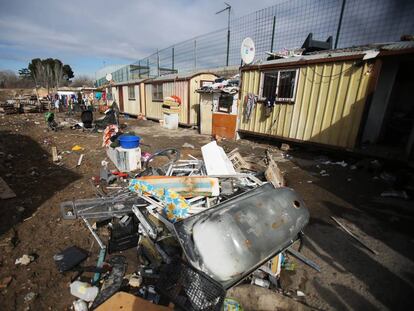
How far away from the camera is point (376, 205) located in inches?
159

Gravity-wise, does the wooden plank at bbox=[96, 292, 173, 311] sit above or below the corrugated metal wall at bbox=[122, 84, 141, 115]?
below

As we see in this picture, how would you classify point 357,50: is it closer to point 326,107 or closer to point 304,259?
point 326,107

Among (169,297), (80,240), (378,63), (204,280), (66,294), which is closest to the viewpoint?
(204,280)

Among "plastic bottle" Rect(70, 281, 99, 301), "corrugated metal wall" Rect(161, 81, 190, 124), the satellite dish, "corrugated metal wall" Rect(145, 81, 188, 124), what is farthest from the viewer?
"corrugated metal wall" Rect(145, 81, 188, 124)

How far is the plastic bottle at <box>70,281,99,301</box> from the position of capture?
215cm

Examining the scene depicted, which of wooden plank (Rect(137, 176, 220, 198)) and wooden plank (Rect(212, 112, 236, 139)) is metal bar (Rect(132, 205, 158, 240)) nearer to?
wooden plank (Rect(137, 176, 220, 198))

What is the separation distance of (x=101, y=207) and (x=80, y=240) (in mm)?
585

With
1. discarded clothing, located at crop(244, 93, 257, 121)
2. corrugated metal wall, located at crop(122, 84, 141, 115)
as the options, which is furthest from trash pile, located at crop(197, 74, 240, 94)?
corrugated metal wall, located at crop(122, 84, 141, 115)

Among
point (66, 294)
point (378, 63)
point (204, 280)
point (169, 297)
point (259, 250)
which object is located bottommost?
point (66, 294)

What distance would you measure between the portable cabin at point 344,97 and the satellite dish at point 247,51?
63 cm

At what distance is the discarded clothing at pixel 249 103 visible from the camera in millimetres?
8742

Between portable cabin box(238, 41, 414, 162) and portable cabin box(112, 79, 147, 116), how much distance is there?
464 inches

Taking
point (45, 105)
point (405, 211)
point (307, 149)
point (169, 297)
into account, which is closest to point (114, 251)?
point (169, 297)

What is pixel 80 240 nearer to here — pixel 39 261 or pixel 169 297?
pixel 39 261
